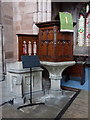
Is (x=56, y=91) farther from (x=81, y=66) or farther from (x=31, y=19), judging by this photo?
(x=31, y=19)

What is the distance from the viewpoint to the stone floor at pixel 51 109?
6.00ft

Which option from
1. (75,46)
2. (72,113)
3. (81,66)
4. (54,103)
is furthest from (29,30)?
(75,46)

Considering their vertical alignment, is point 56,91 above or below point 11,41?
below

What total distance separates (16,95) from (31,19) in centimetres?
189

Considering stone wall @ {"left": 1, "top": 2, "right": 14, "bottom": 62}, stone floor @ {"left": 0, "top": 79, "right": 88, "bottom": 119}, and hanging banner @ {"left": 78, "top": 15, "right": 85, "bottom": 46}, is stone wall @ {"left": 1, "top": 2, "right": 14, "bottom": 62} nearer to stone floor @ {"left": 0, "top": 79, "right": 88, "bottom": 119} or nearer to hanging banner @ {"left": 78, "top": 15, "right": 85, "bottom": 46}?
stone floor @ {"left": 0, "top": 79, "right": 88, "bottom": 119}

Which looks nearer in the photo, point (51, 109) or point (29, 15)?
point (51, 109)

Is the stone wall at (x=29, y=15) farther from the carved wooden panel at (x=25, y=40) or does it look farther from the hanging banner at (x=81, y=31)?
the hanging banner at (x=81, y=31)

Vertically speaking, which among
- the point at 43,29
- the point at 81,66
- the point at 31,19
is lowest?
the point at 81,66

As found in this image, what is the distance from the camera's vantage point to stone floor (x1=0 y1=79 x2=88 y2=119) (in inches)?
Result: 72.0

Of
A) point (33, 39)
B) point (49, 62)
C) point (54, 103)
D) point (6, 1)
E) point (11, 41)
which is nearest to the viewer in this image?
point (54, 103)

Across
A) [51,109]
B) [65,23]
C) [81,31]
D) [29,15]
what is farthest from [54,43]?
[81,31]

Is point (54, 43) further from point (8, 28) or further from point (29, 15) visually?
point (8, 28)

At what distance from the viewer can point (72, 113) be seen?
1.86 m

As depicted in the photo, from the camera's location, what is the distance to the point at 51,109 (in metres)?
2.03
